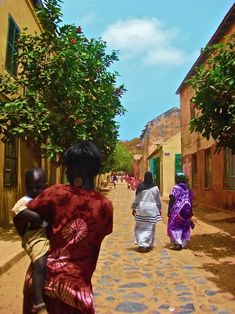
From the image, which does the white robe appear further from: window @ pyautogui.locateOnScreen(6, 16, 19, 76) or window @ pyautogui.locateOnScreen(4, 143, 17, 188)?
window @ pyautogui.locateOnScreen(6, 16, 19, 76)

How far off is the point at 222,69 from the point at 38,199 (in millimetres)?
6859

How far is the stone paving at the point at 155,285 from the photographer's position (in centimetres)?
477

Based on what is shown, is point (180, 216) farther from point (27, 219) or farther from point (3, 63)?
point (27, 219)

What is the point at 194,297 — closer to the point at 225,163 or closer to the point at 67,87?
the point at 67,87

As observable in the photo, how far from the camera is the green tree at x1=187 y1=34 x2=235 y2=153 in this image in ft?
26.9

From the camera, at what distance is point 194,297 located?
5.15 metres

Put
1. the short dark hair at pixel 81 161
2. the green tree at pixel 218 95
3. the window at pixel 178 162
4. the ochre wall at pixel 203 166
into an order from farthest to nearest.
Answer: the window at pixel 178 162
the ochre wall at pixel 203 166
the green tree at pixel 218 95
the short dark hair at pixel 81 161

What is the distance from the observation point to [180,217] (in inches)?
342

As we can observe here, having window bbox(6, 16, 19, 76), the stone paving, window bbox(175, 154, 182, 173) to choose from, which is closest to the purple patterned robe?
the stone paving

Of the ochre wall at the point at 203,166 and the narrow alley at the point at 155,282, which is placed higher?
the ochre wall at the point at 203,166

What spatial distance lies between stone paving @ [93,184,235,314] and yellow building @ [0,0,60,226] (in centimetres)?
361

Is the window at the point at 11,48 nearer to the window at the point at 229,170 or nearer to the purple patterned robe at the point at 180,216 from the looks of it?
the purple patterned robe at the point at 180,216

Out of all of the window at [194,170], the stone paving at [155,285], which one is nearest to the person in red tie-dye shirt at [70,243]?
the stone paving at [155,285]

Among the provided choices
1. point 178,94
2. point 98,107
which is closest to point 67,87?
point 98,107
